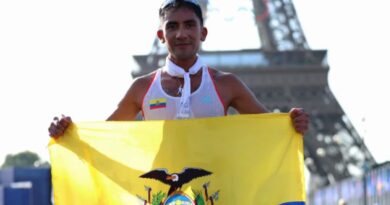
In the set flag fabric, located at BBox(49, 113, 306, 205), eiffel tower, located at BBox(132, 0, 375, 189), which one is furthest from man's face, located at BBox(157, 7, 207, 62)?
eiffel tower, located at BBox(132, 0, 375, 189)

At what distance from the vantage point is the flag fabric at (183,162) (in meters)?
4.62

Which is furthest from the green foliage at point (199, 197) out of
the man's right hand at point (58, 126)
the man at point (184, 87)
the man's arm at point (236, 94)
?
the man's right hand at point (58, 126)

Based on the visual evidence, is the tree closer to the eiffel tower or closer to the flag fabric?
the eiffel tower

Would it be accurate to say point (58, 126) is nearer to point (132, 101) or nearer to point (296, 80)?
point (132, 101)

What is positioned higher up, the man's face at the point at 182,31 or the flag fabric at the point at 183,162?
the man's face at the point at 182,31

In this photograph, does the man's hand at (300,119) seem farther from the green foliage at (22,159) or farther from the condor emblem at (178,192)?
the green foliage at (22,159)

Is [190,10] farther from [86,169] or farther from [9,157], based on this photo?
[9,157]

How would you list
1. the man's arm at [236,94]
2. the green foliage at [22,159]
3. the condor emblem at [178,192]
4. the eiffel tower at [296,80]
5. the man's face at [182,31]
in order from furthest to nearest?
the green foliage at [22,159] → the eiffel tower at [296,80] → the man's arm at [236,94] → the man's face at [182,31] → the condor emblem at [178,192]

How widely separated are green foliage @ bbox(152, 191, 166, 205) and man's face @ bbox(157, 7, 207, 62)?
0.63m

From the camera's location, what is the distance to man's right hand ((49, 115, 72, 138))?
4.89 metres

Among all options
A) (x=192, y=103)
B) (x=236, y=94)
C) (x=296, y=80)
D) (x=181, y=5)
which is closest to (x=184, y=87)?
(x=192, y=103)

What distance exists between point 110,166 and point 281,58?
47.4m

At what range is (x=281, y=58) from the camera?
51.9 metres

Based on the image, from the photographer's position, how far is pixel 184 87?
4.88m
